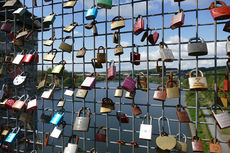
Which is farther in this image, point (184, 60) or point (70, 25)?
point (70, 25)

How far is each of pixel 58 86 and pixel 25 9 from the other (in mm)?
1282

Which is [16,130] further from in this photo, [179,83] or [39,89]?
[179,83]

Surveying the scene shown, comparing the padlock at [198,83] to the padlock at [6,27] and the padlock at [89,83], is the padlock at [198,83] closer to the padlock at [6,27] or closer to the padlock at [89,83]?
the padlock at [89,83]

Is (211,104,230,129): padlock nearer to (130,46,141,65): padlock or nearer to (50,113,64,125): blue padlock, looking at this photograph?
→ (130,46,141,65): padlock

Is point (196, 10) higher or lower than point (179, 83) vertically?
higher

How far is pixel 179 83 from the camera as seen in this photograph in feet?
5.87

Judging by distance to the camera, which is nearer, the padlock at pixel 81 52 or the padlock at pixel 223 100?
the padlock at pixel 223 100

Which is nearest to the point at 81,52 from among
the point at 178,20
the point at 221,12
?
the point at 178,20

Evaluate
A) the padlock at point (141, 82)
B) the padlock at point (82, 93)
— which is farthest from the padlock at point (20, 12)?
the padlock at point (141, 82)

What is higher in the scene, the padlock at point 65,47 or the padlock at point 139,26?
the padlock at point 139,26

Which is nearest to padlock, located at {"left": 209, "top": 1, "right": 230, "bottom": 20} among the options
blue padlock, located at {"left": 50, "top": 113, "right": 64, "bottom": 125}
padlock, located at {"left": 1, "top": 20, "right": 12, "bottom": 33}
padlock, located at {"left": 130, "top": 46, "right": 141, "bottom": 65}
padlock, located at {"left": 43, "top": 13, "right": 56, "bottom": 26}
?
padlock, located at {"left": 130, "top": 46, "right": 141, "bottom": 65}

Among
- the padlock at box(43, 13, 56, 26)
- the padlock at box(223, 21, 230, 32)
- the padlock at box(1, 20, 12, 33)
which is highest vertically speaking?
the padlock at box(43, 13, 56, 26)

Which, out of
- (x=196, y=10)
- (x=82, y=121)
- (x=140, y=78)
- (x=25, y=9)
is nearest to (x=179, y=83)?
(x=140, y=78)

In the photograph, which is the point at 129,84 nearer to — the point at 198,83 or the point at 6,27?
the point at 198,83
